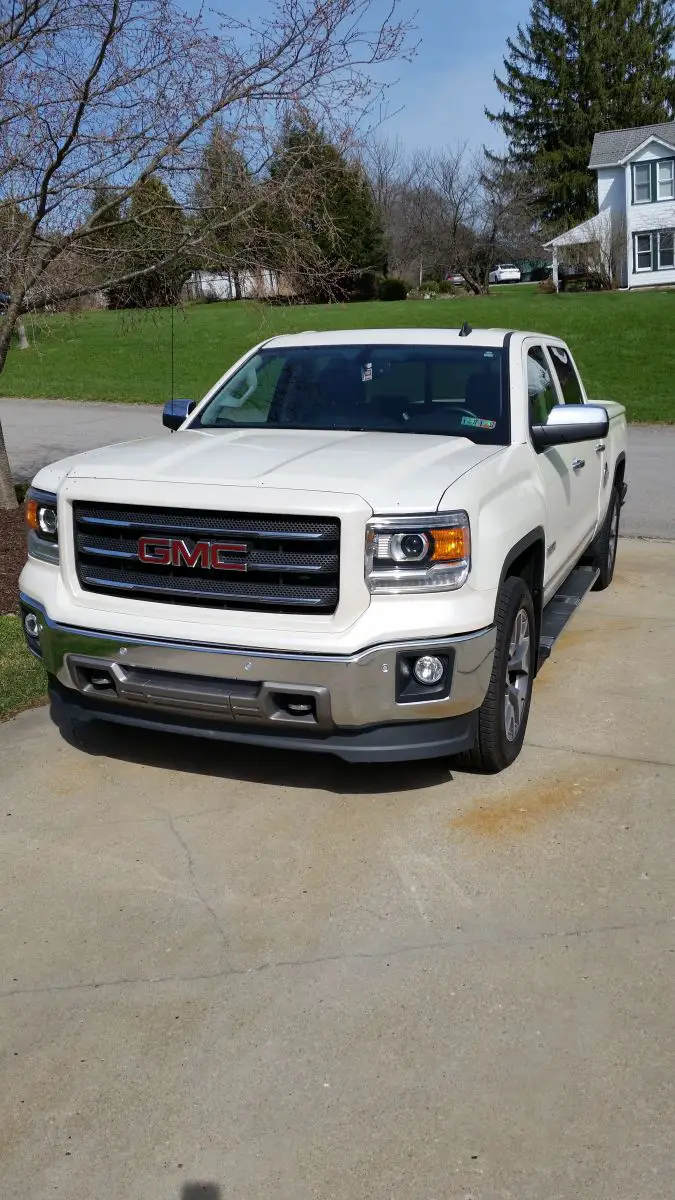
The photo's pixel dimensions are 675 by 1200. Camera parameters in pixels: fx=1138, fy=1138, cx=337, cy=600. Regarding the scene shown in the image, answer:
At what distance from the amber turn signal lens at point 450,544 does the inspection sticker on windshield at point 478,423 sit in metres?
1.25

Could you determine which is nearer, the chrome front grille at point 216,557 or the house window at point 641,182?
the chrome front grille at point 216,557

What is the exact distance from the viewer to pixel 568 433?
5.19 meters

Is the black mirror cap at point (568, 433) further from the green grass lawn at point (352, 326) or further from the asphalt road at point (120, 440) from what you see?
the green grass lawn at point (352, 326)

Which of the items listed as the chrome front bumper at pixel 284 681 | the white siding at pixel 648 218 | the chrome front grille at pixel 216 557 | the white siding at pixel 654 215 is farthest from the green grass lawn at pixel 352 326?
the white siding at pixel 654 215

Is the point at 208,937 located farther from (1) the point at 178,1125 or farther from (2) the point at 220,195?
(2) the point at 220,195

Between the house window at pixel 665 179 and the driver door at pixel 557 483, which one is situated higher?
the house window at pixel 665 179

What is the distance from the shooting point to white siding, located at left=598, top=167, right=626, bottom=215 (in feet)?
188

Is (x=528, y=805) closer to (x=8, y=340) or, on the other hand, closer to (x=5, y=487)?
(x=8, y=340)

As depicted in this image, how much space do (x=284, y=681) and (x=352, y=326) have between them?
27.5 m

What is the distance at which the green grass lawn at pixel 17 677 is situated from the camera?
5739 mm

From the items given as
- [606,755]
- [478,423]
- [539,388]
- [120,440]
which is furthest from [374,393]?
[120,440]

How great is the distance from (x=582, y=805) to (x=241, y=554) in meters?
1.69

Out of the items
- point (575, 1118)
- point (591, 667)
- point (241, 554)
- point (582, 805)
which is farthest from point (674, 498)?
point (575, 1118)

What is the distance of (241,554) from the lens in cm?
406
